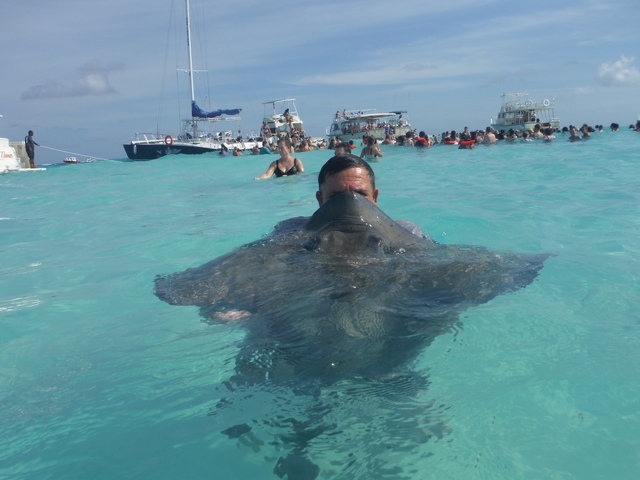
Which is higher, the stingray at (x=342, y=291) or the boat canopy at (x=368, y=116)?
the boat canopy at (x=368, y=116)

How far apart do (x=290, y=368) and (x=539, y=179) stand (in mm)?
11988

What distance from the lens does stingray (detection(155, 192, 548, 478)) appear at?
2250mm

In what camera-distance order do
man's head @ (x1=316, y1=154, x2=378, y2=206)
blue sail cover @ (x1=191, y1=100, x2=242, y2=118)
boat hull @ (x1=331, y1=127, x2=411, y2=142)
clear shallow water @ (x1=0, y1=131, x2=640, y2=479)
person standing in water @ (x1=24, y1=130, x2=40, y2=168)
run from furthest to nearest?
boat hull @ (x1=331, y1=127, x2=411, y2=142)
blue sail cover @ (x1=191, y1=100, x2=242, y2=118)
person standing in water @ (x1=24, y1=130, x2=40, y2=168)
man's head @ (x1=316, y1=154, x2=378, y2=206)
clear shallow water @ (x1=0, y1=131, x2=640, y2=479)

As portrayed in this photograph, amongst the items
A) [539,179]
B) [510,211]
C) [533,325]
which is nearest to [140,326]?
[533,325]

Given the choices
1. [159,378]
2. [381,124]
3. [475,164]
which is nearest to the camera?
[159,378]

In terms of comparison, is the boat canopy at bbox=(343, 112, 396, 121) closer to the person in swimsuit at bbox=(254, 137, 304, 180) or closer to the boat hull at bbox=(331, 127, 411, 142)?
the boat hull at bbox=(331, 127, 411, 142)

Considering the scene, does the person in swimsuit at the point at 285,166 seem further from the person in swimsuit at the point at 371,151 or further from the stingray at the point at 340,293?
the stingray at the point at 340,293

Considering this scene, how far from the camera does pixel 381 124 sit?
55281 millimetres

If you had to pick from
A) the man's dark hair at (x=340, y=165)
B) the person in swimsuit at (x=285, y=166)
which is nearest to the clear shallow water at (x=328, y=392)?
the man's dark hair at (x=340, y=165)

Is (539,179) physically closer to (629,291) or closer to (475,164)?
(475,164)

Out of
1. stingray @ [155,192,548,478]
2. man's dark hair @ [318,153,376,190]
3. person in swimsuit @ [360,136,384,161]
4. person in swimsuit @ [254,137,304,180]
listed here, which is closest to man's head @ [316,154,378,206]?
man's dark hair @ [318,153,376,190]

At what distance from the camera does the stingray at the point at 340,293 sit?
2.25 meters

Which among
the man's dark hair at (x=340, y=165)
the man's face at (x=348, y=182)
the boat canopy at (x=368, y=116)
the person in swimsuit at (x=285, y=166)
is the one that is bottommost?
the person in swimsuit at (x=285, y=166)

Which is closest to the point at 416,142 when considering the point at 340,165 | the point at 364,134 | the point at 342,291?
the point at 364,134
